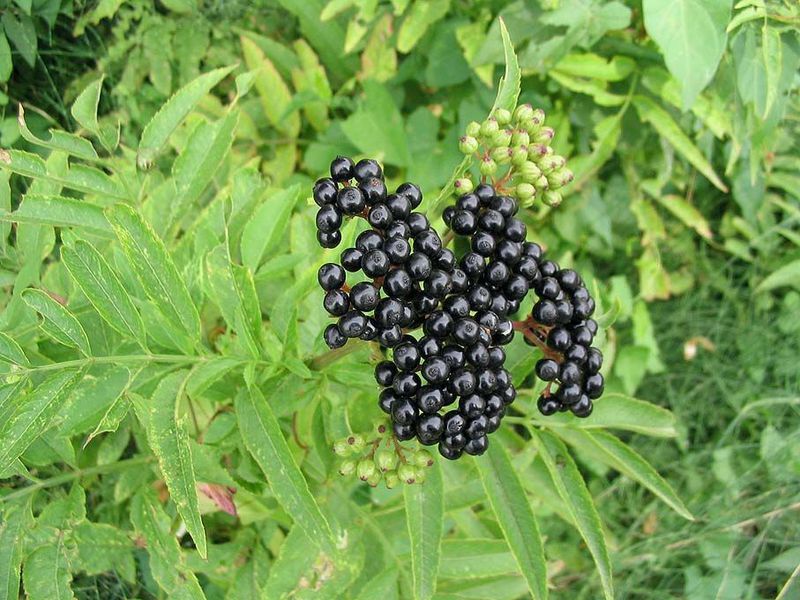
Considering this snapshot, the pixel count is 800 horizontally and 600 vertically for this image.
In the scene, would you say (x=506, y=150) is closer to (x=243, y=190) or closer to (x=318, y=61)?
(x=243, y=190)

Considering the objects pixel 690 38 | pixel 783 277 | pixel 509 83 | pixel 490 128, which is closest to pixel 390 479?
pixel 490 128

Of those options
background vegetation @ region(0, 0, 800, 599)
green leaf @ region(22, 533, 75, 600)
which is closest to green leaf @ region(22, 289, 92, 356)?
background vegetation @ region(0, 0, 800, 599)

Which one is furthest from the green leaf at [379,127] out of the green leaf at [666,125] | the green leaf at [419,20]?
the green leaf at [666,125]

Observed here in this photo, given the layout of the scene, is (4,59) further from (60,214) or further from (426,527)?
(426,527)

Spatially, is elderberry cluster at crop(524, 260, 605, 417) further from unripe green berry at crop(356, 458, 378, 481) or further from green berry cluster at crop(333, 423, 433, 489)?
unripe green berry at crop(356, 458, 378, 481)

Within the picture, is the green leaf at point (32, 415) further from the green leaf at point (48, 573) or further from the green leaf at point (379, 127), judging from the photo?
the green leaf at point (379, 127)

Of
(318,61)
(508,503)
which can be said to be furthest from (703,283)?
(508,503)
